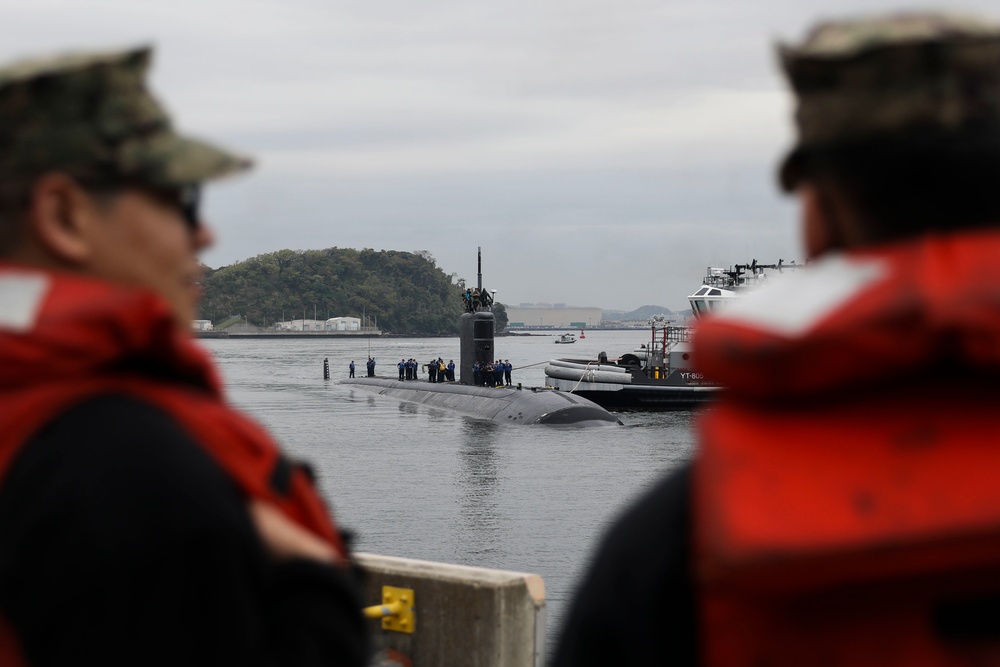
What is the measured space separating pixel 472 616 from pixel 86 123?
555 cm

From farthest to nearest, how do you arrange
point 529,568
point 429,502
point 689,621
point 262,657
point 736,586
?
1. point 429,502
2. point 529,568
3. point 262,657
4. point 689,621
5. point 736,586

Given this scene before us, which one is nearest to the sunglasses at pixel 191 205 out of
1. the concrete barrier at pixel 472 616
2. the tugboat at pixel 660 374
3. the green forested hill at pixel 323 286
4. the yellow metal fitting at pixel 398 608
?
the concrete barrier at pixel 472 616

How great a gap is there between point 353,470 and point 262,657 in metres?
26.6

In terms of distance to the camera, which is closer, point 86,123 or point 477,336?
point 86,123

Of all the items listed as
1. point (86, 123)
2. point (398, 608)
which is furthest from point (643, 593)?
point (398, 608)

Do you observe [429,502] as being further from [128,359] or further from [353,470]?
[128,359]

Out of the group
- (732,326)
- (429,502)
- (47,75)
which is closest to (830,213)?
(732,326)

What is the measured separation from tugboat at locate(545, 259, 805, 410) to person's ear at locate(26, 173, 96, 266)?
4144 centimetres

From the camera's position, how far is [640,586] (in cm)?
161

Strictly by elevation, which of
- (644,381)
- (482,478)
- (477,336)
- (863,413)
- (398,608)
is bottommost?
(482,478)

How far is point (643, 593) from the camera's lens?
1602 mm

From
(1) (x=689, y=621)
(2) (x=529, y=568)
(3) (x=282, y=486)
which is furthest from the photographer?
(2) (x=529, y=568)

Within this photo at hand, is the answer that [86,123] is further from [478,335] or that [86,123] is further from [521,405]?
[478,335]

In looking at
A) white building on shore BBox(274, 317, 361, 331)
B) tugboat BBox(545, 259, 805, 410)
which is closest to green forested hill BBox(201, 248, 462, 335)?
white building on shore BBox(274, 317, 361, 331)
